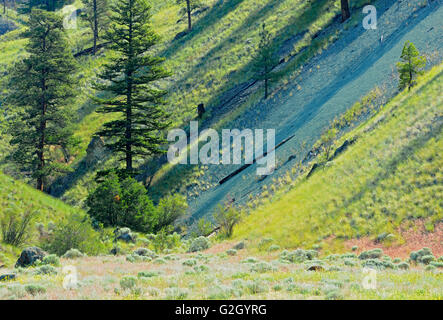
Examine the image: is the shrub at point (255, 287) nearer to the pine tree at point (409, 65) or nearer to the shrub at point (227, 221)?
the shrub at point (227, 221)

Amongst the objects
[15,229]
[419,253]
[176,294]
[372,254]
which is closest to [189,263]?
[372,254]

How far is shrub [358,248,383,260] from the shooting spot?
1791 centimetres

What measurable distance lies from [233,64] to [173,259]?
36.8 metres

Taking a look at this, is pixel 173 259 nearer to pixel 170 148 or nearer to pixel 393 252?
pixel 393 252

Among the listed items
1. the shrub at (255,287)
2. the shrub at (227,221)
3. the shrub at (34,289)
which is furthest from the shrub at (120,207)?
the shrub at (255,287)

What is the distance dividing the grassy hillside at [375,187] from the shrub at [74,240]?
7945 millimetres

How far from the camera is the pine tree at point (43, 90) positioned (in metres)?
36.1

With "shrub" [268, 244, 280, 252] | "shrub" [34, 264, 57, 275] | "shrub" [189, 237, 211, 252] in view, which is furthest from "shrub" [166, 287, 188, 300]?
"shrub" [189, 237, 211, 252]

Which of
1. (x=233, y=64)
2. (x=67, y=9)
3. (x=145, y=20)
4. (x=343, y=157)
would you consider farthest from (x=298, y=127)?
(x=67, y=9)

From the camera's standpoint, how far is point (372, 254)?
1794cm

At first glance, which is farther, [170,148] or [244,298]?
[170,148]

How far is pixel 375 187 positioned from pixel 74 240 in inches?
561

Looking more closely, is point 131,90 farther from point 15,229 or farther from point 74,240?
point 74,240
